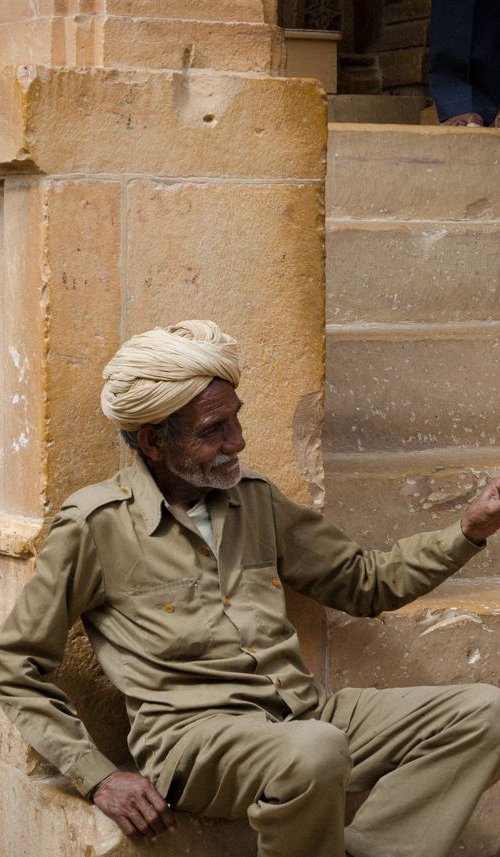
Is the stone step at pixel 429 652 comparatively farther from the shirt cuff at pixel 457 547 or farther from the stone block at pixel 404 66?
the stone block at pixel 404 66

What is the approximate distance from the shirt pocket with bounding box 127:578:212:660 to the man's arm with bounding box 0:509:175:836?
12cm

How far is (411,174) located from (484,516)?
215 cm

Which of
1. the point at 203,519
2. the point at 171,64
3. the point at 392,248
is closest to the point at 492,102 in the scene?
the point at 392,248

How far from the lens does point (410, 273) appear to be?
5359 mm

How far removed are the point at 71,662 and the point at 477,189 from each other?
8.58 feet

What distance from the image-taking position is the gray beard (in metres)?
3.57

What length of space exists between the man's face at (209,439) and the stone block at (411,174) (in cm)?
205

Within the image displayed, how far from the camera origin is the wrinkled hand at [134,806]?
3.45 meters

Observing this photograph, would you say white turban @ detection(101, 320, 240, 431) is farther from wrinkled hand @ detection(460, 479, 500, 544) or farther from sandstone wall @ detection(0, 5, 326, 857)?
wrinkled hand @ detection(460, 479, 500, 544)

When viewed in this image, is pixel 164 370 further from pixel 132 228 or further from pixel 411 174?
pixel 411 174

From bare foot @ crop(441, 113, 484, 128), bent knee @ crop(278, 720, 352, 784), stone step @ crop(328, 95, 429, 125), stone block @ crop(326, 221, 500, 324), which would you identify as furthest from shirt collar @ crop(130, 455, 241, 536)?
stone step @ crop(328, 95, 429, 125)

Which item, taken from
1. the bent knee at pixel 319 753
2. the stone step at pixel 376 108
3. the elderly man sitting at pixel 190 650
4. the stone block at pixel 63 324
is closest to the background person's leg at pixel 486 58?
the stone step at pixel 376 108

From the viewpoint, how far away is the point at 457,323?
17.6 feet

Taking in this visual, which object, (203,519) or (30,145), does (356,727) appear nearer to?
(203,519)
